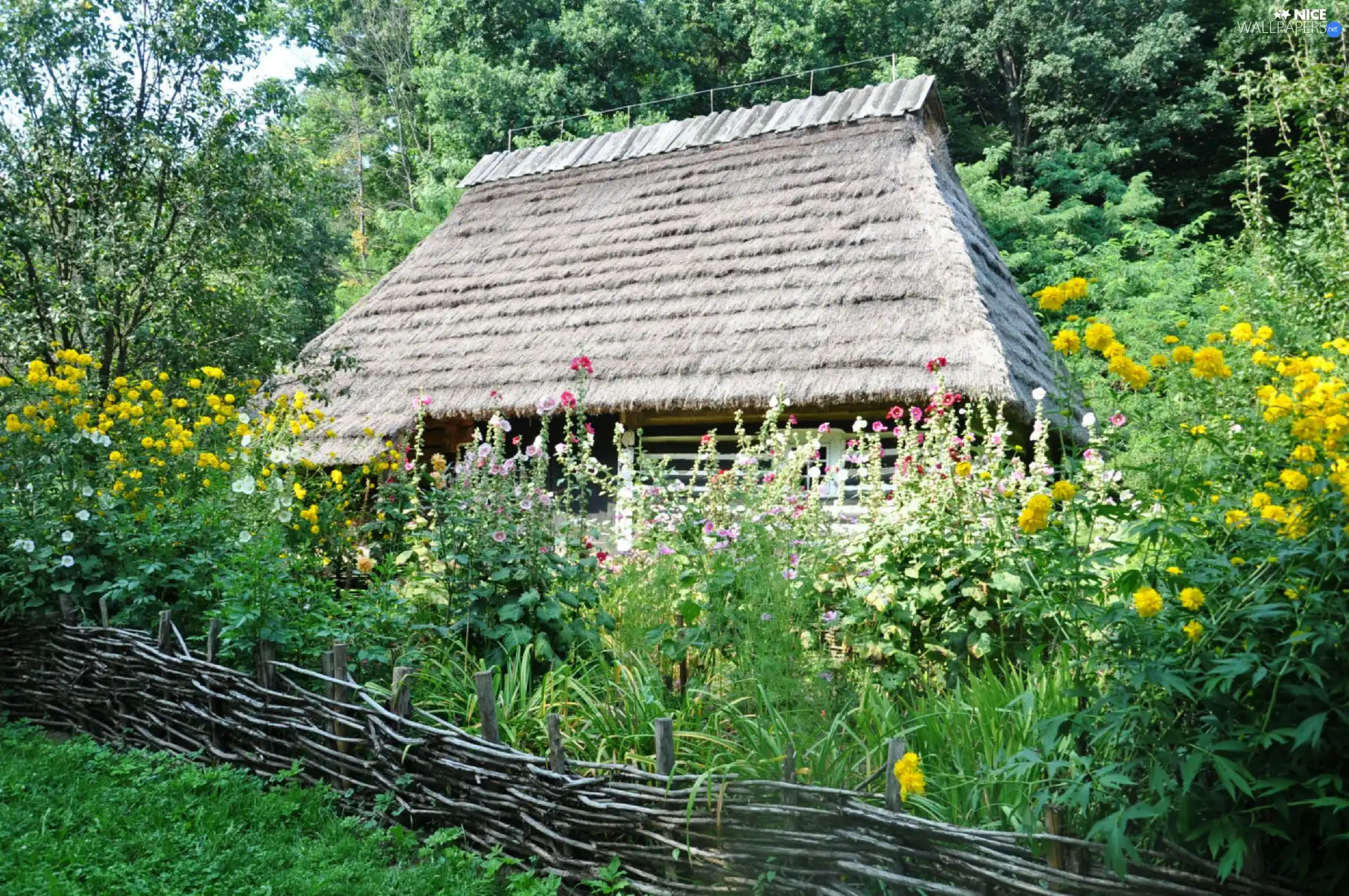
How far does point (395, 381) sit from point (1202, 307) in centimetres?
905

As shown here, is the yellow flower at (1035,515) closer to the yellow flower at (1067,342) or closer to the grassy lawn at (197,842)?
the yellow flower at (1067,342)

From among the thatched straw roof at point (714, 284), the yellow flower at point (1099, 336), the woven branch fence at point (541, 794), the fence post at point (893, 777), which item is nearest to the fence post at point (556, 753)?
the woven branch fence at point (541, 794)

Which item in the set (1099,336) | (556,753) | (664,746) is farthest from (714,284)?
(1099,336)

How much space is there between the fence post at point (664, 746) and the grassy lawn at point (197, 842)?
0.46 m

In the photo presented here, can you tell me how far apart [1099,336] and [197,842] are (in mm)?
2888

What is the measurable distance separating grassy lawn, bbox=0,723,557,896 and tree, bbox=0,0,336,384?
12.5 ft

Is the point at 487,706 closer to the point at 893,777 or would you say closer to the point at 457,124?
the point at 893,777

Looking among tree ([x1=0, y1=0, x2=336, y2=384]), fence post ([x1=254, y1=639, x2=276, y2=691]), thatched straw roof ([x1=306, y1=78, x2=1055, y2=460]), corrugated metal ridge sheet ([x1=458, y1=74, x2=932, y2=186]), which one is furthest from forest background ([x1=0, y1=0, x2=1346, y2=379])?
fence post ([x1=254, y1=639, x2=276, y2=691])

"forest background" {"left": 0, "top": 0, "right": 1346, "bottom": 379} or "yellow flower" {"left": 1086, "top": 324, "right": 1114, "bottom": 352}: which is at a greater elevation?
"forest background" {"left": 0, "top": 0, "right": 1346, "bottom": 379}

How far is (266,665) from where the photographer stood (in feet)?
11.3

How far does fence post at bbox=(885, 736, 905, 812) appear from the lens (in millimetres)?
2127

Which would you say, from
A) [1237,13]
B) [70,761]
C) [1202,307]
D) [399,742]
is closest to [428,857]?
[399,742]

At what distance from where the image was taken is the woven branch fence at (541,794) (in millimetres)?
2045

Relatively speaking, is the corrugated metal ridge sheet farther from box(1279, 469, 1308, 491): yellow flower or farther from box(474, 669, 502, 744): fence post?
box(1279, 469, 1308, 491): yellow flower
